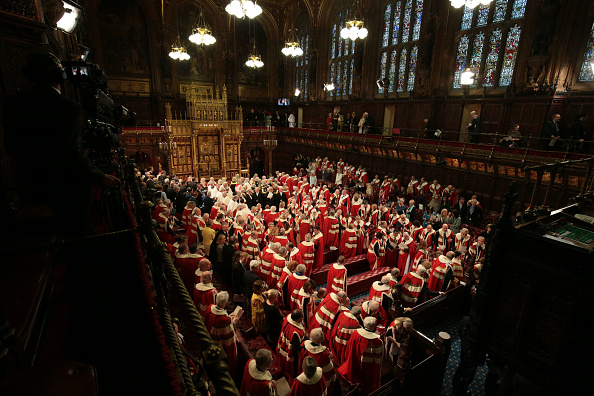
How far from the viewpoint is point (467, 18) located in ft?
52.4

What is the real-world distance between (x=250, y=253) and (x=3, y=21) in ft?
21.4

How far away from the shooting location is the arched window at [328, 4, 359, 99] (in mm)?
24078

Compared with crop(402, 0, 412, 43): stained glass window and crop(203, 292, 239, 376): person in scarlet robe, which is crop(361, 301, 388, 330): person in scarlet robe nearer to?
crop(203, 292, 239, 376): person in scarlet robe

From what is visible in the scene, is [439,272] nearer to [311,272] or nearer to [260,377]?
[311,272]

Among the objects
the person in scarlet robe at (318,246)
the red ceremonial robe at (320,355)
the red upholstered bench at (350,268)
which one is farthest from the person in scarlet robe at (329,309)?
the person in scarlet robe at (318,246)

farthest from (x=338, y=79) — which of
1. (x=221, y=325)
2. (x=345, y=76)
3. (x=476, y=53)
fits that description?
(x=221, y=325)

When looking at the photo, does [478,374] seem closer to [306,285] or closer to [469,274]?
[469,274]

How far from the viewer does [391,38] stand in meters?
20.4

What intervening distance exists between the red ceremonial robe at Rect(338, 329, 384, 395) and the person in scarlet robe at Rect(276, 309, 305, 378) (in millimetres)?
855

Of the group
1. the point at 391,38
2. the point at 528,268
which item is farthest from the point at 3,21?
the point at 391,38

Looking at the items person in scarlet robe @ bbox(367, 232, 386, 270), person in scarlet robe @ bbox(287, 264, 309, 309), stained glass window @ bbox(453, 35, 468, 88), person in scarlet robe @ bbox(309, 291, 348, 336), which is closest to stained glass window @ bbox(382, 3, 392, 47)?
stained glass window @ bbox(453, 35, 468, 88)

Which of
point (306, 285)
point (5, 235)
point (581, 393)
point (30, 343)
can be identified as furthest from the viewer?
point (306, 285)

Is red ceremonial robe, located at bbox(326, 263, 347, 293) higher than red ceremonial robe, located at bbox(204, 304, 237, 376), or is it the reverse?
red ceremonial robe, located at bbox(204, 304, 237, 376)

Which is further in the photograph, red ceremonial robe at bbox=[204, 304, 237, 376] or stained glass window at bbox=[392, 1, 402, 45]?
stained glass window at bbox=[392, 1, 402, 45]
